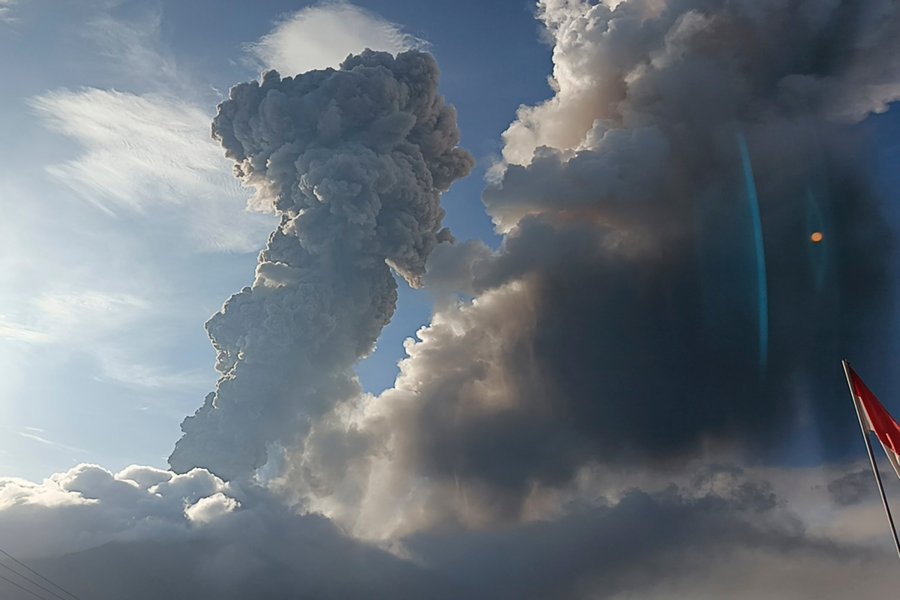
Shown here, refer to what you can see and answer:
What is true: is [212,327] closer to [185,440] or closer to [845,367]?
[185,440]

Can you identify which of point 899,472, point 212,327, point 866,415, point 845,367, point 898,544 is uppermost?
point 212,327

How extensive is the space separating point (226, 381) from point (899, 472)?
14604cm

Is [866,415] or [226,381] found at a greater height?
[226,381]

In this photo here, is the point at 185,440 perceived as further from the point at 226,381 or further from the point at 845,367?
the point at 845,367

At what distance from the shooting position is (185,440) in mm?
165250

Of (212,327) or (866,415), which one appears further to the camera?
(212,327)

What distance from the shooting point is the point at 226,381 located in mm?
156500

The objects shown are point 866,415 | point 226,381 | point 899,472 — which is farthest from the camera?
point 226,381

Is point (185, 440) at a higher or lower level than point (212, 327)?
lower

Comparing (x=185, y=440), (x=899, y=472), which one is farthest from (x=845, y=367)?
(x=185, y=440)

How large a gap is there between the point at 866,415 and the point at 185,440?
16034cm

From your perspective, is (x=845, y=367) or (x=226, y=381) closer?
(x=845, y=367)

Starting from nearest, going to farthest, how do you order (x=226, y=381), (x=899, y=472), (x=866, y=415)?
(x=899, y=472), (x=866, y=415), (x=226, y=381)

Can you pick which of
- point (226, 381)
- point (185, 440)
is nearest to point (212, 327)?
point (226, 381)
